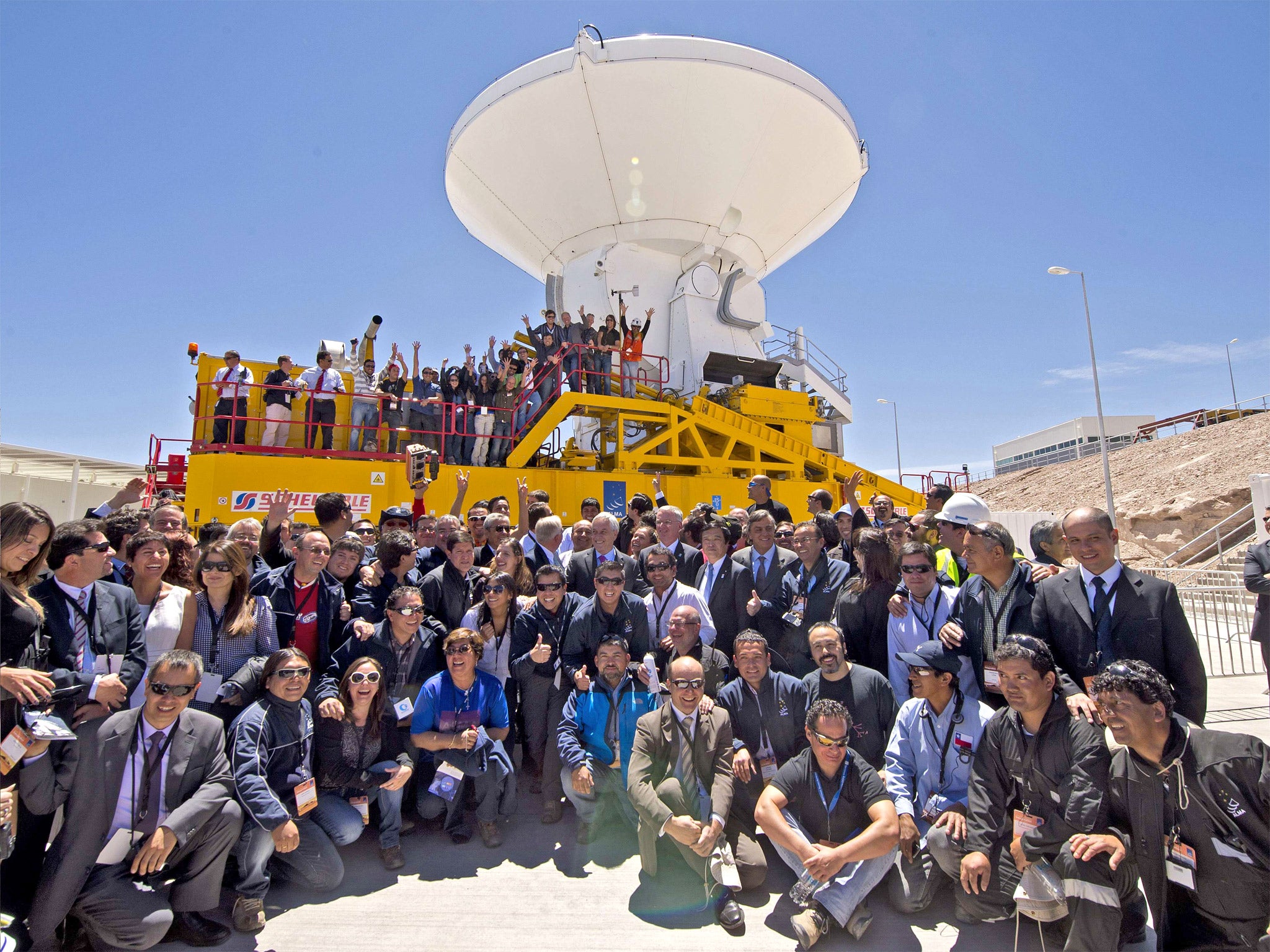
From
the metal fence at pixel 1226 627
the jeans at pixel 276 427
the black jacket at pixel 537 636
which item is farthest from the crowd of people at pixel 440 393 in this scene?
the metal fence at pixel 1226 627

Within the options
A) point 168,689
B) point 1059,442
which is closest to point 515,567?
point 168,689

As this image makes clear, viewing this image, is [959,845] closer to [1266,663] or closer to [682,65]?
[1266,663]

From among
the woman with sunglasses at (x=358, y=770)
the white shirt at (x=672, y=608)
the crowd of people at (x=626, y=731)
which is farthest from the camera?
the white shirt at (x=672, y=608)

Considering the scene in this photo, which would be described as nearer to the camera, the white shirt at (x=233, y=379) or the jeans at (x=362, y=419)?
the white shirt at (x=233, y=379)

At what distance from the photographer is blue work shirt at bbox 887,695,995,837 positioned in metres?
3.39

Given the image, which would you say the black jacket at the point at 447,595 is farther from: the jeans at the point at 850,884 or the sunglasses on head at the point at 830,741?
the jeans at the point at 850,884

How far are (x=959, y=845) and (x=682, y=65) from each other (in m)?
14.5

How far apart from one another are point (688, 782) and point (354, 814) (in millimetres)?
1942

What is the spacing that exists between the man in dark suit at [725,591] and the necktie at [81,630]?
3964mm

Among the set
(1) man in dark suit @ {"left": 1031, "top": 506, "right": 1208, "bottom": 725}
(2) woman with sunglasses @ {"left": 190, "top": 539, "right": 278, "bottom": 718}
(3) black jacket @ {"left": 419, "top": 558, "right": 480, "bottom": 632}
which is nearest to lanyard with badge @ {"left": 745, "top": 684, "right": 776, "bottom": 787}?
(1) man in dark suit @ {"left": 1031, "top": 506, "right": 1208, "bottom": 725}

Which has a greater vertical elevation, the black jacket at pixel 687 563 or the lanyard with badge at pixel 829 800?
the black jacket at pixel 687 563

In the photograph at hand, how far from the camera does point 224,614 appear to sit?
147 inches

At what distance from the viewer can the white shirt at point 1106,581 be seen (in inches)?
132

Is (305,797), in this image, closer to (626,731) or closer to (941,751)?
(626,731)
